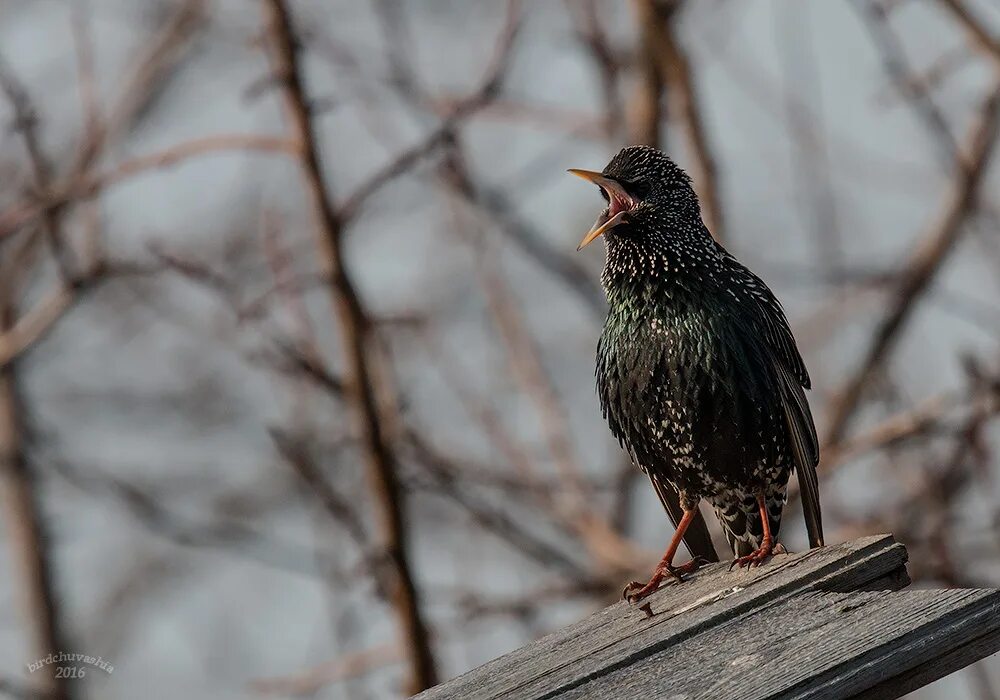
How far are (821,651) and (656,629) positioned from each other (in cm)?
52

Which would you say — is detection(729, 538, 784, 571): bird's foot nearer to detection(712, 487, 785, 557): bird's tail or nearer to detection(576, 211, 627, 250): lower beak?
detection(712, 487, 785, 557): bird's tail

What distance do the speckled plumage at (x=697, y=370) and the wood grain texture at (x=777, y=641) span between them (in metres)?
1.01

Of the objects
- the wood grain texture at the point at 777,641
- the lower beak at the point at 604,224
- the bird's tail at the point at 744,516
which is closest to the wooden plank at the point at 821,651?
the wood grain texture at the point at 777,641

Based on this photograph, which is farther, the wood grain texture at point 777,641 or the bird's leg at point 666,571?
the bird's leg at point 666,571

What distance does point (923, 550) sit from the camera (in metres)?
7.75

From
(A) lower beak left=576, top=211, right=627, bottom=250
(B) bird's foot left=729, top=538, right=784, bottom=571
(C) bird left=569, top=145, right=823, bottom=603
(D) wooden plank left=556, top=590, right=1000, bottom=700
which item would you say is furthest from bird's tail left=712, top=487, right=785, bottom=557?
(D) wooden plank left=556, top=590, right=1000, bottom=700

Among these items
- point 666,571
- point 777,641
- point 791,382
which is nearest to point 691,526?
point 791,382

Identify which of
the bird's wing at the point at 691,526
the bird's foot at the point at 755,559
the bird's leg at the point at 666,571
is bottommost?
the bird's foot at the point at 755,559

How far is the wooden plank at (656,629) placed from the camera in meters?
3.30

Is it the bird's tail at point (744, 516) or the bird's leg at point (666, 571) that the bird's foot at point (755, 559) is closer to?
the bird's leg at point (666, 571)

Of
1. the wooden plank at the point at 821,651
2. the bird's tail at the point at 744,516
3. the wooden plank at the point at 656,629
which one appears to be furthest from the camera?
the bird's tail at the point at 744,516

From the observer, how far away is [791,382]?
485 cm

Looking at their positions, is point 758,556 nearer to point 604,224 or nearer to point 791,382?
point 791,382

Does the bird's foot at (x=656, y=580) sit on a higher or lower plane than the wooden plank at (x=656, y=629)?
higher
